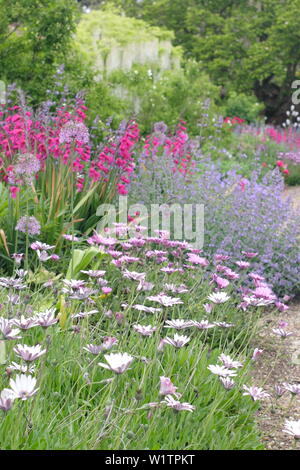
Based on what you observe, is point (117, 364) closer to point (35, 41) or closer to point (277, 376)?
point (277, 376)

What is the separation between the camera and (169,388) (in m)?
2.01

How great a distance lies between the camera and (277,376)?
393 centimetres

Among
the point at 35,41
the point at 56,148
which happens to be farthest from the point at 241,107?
the point at 56,148

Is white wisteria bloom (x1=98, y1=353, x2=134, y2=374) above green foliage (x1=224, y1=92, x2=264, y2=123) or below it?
above

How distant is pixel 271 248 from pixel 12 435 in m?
3.69

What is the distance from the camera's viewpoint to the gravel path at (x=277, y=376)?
3.17 meters

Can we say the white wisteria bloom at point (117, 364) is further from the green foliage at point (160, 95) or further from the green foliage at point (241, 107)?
the green foliage at point (241, 107)

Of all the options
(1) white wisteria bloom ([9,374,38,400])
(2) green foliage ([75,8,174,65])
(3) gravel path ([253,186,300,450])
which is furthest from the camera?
(2) green foliage ([75,8,174,65])

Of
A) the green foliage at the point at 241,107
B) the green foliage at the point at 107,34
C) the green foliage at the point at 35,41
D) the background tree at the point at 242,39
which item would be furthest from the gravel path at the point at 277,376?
the background tree at the point at 242,39

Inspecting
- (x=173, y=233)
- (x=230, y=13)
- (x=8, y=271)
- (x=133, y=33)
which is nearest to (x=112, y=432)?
(x=8, y=271)

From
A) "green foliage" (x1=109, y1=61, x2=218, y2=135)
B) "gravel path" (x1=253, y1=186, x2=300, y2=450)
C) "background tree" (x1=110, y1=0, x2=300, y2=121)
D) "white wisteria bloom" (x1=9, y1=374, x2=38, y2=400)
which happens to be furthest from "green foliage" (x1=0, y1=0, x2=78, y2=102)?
"background tree" (x1=110, y1=0, x2=300, y2=121)

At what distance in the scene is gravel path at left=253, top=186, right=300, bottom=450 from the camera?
3.17 metres

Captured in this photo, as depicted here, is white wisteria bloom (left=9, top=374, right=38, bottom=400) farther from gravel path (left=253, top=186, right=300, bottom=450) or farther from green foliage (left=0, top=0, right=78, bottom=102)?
green foliage (left=0, top=0, right=78, bottom=102)

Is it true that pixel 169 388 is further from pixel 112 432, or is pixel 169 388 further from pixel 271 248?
pixel 271 248
